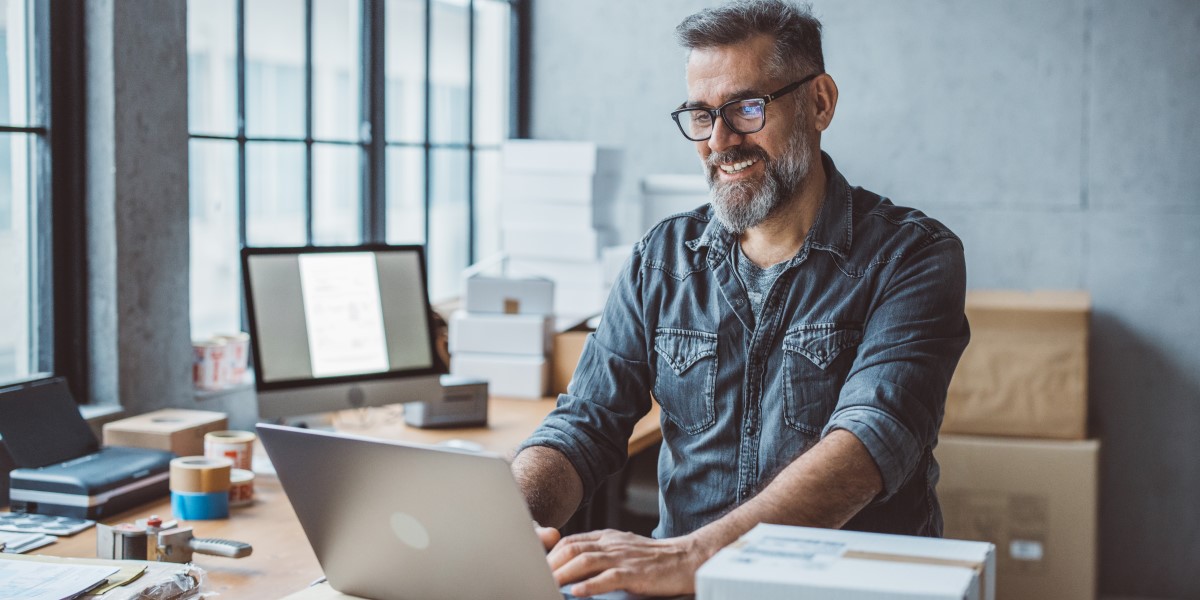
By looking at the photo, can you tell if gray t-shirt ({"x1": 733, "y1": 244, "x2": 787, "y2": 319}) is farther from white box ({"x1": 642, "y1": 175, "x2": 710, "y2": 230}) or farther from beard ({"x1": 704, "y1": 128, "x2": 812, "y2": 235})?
white box ({"x1": 642, "y1": 175, "x2": 710, "y2": 230})

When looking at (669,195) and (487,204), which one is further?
(487,204)

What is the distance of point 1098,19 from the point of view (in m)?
4.07

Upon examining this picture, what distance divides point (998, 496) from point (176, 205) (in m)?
2.53

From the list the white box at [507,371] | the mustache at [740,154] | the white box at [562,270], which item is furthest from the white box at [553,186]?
the mustache at [740,154]

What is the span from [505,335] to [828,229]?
70.6 inches

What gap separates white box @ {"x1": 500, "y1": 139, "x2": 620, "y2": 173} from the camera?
416cm

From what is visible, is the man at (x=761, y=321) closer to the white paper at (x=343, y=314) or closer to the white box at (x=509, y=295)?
the white paper at (x=343, y=314)

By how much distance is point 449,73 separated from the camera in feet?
14.9

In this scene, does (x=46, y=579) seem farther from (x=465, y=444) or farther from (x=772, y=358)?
(x=465, y=444)

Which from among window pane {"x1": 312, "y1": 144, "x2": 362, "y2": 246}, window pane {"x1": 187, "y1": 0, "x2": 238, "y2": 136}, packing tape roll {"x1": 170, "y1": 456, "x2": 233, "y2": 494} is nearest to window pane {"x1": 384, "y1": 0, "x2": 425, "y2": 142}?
window pane {"x1": 312, "y1": 144, "x2": 362, "y2": 246}

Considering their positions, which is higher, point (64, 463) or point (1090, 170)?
point (1090, 170)

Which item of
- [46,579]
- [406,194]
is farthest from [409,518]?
[406,194]

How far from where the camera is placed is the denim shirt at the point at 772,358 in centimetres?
179

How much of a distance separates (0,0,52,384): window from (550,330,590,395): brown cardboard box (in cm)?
148
